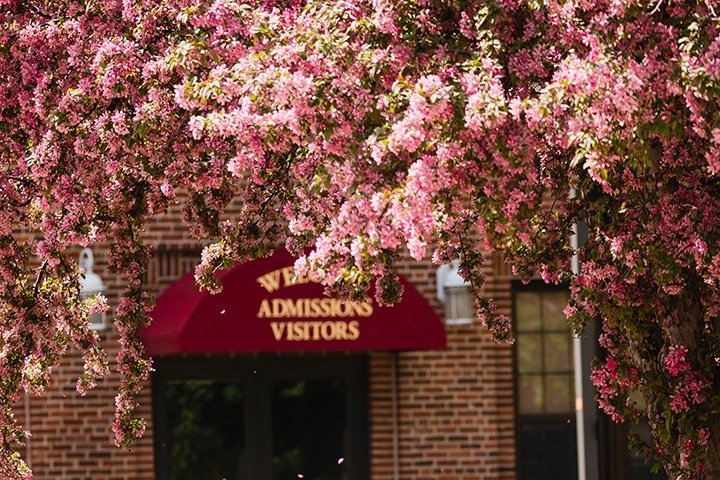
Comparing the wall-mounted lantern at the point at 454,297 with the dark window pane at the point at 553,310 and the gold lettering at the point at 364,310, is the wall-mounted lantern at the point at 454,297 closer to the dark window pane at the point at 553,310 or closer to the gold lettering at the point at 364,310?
the gold lettering at the point at 364,310

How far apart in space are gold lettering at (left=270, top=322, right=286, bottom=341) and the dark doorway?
1.23 meters

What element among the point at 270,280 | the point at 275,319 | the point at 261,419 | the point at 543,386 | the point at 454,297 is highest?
the point at 270,280

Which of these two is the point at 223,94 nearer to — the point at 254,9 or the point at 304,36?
the point at 304,36

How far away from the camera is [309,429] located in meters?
16.6

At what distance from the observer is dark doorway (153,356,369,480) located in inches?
641

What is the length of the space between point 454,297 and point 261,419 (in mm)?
2221

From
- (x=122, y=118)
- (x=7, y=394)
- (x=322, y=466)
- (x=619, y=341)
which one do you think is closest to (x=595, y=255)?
(x=619, y=341)

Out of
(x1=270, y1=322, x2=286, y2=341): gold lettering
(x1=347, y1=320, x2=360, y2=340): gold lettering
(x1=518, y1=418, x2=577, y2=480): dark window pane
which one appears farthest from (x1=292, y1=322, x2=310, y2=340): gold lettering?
(x1=518, y1=418, x2=577, y2=480): dark window pane

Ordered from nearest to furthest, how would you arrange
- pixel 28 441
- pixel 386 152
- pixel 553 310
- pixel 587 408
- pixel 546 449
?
pixel 386 152, pixel 587 408, pixel 28 441, pixel 553 310, pixel 546 449

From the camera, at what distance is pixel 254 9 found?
28.6ft

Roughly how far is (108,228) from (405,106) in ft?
9.21

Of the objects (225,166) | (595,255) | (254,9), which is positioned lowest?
(595,255)

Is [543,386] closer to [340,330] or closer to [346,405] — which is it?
[346,405]

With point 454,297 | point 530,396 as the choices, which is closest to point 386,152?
point 454,297
